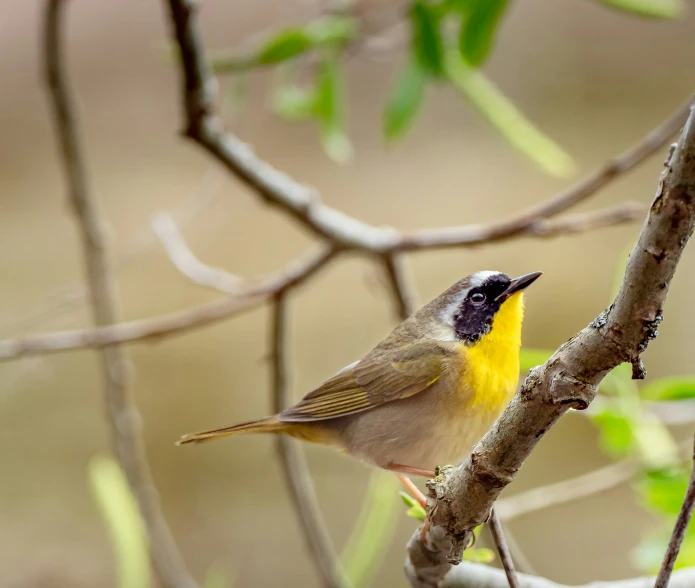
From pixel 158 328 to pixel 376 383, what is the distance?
0.67 meters

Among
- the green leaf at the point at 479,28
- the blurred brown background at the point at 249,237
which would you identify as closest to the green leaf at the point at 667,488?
the green leaf at the point at 479,28

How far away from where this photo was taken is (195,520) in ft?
14.1

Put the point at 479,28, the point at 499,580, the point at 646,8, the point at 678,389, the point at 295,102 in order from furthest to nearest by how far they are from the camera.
Answer: the point at 295,102 → the point at 479,28 → the point at 646,8 → the point at 678,389 → the point at 499,580

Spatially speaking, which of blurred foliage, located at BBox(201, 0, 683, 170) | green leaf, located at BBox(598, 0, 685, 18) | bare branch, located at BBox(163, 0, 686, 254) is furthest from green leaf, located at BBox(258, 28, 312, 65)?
green leaf, located at BBox(598, 0, 685, 18)

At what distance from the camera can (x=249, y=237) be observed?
16.0ft

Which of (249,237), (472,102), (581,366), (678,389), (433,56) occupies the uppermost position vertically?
(433,56)

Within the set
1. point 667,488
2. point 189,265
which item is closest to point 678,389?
point 667,488

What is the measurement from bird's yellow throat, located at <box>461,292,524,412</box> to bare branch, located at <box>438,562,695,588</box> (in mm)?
328

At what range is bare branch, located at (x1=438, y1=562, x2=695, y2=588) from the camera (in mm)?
790

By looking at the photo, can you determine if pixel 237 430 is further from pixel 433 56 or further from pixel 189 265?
pixel 189 265

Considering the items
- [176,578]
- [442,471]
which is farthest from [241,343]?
[442,471]

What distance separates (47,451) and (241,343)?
1343 millimetres

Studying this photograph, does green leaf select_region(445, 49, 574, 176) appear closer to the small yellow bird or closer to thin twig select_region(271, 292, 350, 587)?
the small yellow bird

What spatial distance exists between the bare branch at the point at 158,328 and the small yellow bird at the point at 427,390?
0.49 metres
